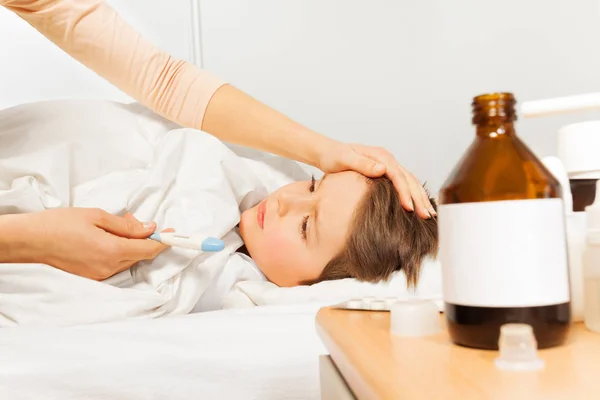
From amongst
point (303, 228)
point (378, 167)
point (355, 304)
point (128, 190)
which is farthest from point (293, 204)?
point (355, 304)

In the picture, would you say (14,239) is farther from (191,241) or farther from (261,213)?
(261,213)

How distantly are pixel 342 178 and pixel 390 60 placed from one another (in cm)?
62

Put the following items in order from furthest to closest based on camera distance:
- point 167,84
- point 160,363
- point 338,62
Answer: point 338,62, point 167,84, point 160,363

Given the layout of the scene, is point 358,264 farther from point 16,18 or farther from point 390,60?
point 16,18

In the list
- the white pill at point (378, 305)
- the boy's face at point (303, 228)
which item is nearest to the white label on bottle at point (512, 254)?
the white pill at point (378, 305)

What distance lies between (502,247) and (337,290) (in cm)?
60

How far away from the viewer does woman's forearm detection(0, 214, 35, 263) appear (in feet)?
2.77

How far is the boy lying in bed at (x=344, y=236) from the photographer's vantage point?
998mm

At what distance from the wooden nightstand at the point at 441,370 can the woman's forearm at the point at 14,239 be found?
0.57 m

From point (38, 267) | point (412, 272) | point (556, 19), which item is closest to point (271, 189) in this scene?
point (412, 272)

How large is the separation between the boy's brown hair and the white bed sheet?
0.26 m

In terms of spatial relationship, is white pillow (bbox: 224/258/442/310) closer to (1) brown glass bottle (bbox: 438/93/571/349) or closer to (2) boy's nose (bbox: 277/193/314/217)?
(2) boy's nose (bbox: 277/193/314/217)

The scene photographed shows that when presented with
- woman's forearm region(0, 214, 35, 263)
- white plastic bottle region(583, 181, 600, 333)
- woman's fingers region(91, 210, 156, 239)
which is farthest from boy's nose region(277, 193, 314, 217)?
white plastic bottle region(583, 181, 600, 333)

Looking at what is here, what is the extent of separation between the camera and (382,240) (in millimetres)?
998
